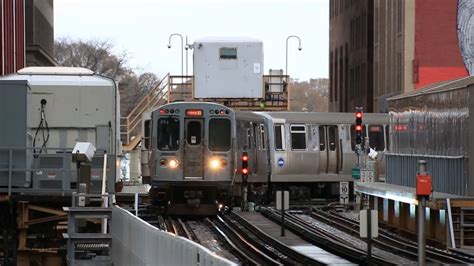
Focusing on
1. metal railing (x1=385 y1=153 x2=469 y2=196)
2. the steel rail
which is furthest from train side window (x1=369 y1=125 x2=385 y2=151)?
the steel rail

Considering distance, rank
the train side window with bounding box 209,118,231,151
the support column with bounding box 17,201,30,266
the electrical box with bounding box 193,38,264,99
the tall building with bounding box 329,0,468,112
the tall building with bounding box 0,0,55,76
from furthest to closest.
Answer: the tall building with bounding box 329,0,468,112 < the tall building with bounding box 0,0,55,76 < the electrical box with bounding box 193,38,264,99 < the train side window with bounding box 209,118,231,151 < the support column with bounding box 17,201,30,266

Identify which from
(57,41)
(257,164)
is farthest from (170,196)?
(57,41)

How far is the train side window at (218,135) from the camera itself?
3641 cm

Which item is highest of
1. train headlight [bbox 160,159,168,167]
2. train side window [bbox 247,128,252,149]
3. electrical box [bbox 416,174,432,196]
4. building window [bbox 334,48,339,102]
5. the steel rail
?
building window [bbox 334,48,339,102]

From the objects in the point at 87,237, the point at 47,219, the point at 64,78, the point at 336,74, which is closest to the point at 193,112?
the point at 64,78

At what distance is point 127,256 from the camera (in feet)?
64.3

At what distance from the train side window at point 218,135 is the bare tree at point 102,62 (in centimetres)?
7861

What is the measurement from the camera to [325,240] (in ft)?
90.1

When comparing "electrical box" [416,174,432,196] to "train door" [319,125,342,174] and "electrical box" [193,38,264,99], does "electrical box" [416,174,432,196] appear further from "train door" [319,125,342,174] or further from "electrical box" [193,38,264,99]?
"electrical box" [193,38,264,99]

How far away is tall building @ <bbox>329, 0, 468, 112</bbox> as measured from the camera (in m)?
62.1

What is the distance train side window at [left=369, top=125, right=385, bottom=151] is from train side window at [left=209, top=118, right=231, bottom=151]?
10.9 metres

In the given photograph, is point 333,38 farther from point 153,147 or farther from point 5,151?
point 5,151

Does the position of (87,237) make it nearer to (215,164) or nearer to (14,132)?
(14,132)

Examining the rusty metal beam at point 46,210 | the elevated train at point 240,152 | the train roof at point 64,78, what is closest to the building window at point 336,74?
the elevated train at point 240,152
